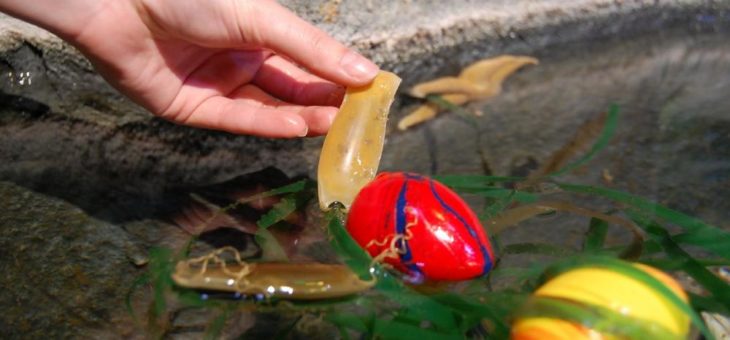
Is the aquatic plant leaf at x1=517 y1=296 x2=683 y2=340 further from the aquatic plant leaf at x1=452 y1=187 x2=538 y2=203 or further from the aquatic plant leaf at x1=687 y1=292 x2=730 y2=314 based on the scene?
the aquatic plant leaf at x1=452 y1=187 x2=538 y2=203

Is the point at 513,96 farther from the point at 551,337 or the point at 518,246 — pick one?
the point at 551,337

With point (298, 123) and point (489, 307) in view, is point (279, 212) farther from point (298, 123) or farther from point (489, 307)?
point (489, 307)

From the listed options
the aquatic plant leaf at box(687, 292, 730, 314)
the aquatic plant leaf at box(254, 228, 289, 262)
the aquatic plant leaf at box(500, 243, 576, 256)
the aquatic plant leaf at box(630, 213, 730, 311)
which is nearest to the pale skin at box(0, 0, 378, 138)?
the aquatic plant leaf at box(254, 228, 289, 262)

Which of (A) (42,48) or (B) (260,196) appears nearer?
(B) (260,196)

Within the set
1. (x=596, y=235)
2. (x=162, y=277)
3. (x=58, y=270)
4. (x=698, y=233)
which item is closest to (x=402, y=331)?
(x=162, y=277)

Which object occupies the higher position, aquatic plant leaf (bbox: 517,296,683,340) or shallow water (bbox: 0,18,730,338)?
aquatic plant leaf (bbox: 517,296,683,340)

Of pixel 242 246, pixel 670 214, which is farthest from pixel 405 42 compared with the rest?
pixel 670 214
